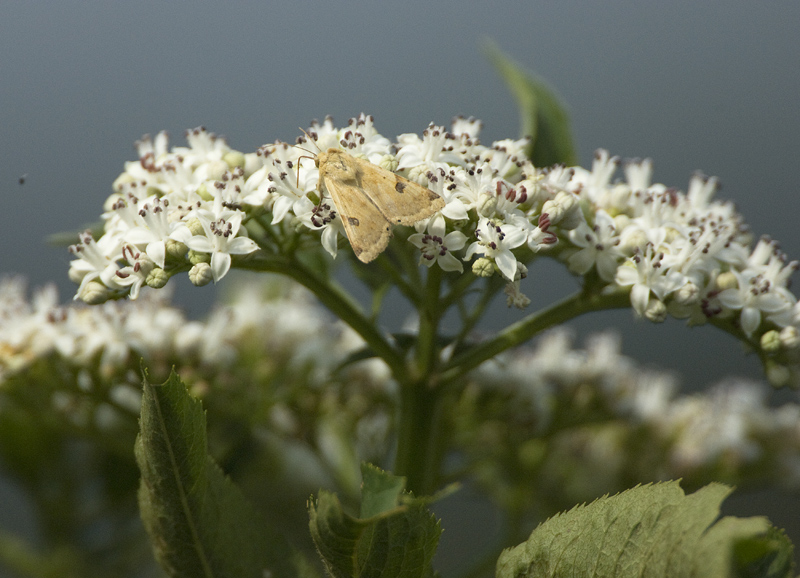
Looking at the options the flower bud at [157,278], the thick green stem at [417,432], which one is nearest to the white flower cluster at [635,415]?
the thick green stem at [417,432]

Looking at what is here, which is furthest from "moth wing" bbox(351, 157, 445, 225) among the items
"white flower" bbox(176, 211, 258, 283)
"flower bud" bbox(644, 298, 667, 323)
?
"flower bud" bbox(644, 298, 667, 323)

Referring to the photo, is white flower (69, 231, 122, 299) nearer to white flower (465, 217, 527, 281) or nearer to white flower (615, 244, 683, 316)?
white flower (465, 217, 527, 281)

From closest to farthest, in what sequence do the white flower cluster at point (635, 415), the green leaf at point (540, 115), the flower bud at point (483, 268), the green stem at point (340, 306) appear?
the flower bud at point (483, 268)
the green stem at point (340, 306)
the green leaf at point (540, 115)
the white flower cluster at point (635, 415)

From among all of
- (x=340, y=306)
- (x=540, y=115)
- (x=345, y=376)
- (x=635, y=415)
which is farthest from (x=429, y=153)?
(x=635, y=415)

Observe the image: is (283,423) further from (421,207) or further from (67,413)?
(421,207)

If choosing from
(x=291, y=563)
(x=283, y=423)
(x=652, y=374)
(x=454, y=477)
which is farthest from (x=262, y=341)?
(x=652, y=374)

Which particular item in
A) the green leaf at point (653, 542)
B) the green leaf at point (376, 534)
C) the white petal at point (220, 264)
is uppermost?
the white petal at point (220, 264)

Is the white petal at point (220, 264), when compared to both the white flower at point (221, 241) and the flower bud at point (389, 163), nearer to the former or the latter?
the white flower at point (221, 241)
